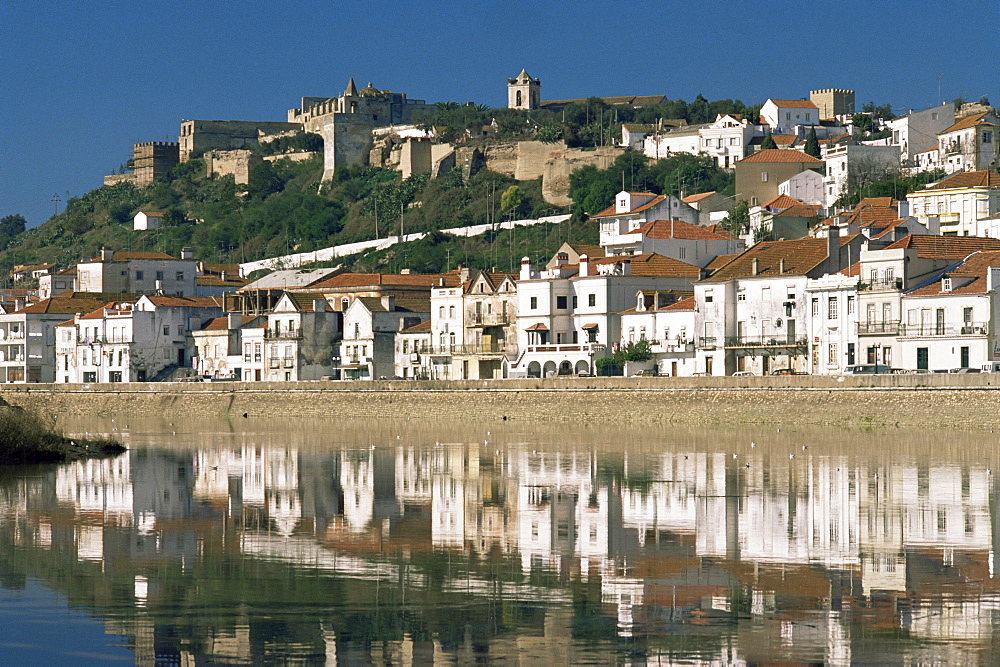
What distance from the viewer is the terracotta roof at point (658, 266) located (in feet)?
257

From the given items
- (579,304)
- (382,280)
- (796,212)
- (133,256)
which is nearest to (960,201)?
(796,212)

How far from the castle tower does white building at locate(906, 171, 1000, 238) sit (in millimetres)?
84971

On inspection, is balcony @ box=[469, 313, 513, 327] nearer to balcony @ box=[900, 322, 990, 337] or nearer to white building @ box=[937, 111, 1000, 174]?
balcony @ box=[900, 322, 990, 337]

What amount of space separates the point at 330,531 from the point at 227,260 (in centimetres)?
12430

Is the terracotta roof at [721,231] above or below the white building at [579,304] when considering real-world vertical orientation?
above

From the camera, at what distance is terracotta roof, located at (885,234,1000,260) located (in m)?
63.2

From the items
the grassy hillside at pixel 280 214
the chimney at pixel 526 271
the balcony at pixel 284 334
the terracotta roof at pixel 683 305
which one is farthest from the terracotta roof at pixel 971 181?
the balcony at pixel 284 334

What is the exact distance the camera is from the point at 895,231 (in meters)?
71.4

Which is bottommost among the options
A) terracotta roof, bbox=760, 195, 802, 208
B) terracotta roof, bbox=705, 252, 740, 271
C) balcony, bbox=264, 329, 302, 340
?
balcony, bbox=264, 329, 302, 340

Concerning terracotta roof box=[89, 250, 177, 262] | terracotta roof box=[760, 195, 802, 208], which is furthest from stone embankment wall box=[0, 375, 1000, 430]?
terracotta roof box=[760, 195, 802, 208]

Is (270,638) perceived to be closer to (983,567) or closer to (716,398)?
(983,567)

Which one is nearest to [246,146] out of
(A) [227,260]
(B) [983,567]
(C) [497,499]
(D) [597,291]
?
(A) [227,260]

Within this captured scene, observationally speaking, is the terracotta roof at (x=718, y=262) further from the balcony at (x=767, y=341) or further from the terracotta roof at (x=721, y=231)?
the balcony at (x=767, y=341)

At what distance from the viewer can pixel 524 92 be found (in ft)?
570
